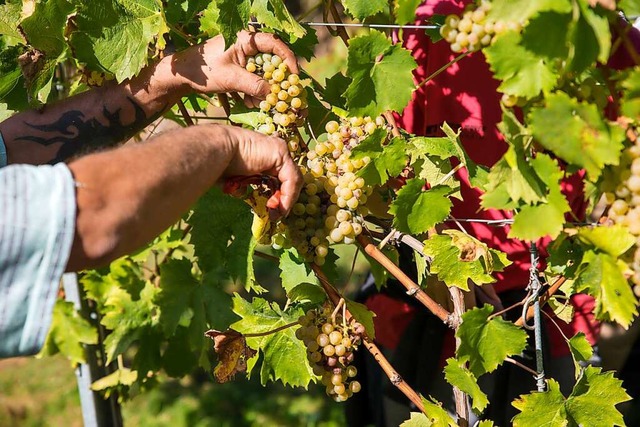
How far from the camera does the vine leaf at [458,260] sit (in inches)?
56.7

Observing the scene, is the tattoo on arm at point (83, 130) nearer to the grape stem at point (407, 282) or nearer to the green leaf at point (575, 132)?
the grape stem at point (407, 282)

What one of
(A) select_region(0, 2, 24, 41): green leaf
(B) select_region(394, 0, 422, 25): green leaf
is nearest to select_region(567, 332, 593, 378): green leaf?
(B) select_region(394, 0, 422, 25): green leaf

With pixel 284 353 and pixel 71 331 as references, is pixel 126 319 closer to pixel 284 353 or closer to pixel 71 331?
pixel 71 331

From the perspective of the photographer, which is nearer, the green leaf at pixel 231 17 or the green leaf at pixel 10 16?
the green leaf at pixel 231 17

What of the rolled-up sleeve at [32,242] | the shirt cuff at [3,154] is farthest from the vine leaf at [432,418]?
the shirt cuff at [3,154]

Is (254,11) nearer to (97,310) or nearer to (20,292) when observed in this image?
(20,292)

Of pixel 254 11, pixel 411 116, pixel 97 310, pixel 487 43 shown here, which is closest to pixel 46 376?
pixel 97 310

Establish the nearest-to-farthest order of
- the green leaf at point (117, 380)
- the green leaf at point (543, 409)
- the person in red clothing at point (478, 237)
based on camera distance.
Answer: the green leaf at point (543, 409) < the person in red clothing at point (478, 237) < the green leaf at point (117, 380)

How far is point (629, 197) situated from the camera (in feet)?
3.86

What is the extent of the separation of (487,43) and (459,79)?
0.78 metres

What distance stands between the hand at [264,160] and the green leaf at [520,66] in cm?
41

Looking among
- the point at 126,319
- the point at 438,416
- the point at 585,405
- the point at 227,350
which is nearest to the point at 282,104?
the point at 227,350

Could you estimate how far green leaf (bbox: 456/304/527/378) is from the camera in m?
1.42

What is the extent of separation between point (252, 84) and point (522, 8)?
0.63 m
